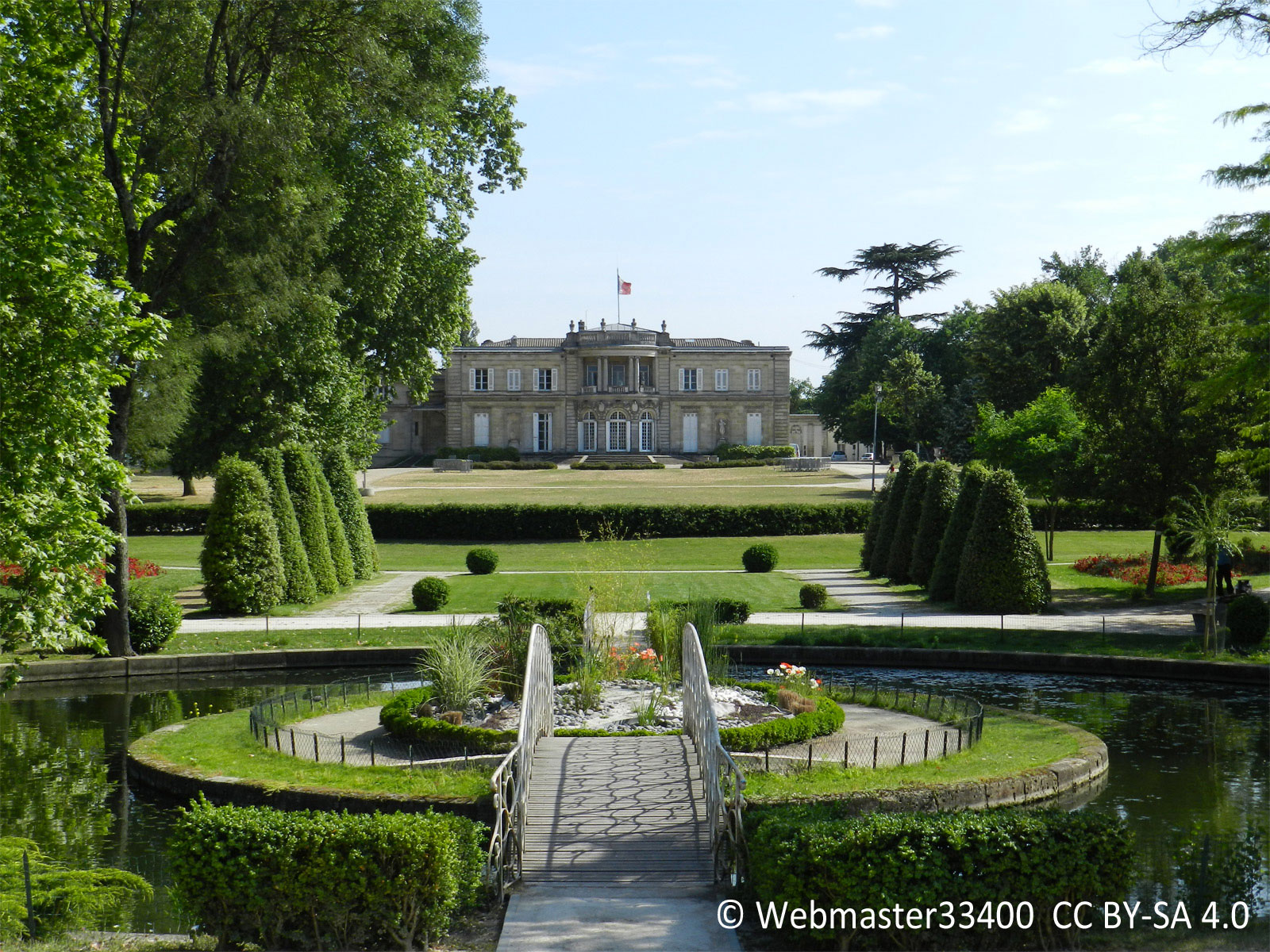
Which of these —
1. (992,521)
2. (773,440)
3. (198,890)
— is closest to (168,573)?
(992,521)

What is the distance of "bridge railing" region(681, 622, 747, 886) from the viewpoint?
6938 millimetres

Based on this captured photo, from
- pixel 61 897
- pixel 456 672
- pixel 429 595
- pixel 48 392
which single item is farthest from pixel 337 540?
pixel 61 897

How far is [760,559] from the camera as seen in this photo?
27.9 metres

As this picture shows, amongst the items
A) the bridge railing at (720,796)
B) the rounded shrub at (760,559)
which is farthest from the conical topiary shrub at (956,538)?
the bridge railing at (720,796)

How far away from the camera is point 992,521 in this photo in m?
20.3

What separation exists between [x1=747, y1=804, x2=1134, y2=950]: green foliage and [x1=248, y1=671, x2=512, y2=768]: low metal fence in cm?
442

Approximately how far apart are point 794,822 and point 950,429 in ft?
151

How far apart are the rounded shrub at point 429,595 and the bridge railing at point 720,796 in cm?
1283

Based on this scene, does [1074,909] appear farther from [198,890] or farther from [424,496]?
[424,496]

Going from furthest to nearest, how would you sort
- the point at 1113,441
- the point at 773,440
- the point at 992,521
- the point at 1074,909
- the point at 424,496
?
the point at 773,440
the point at 424,496
the point at 1113,441
the point at 992,521
the point at 1074,909

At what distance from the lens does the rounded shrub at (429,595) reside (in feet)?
71.4

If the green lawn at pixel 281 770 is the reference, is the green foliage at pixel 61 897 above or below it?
above

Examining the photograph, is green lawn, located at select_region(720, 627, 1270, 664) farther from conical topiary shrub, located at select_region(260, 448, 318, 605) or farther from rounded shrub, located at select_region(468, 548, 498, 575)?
rounded shrub, located at select_region(468, 548, 498, 575)

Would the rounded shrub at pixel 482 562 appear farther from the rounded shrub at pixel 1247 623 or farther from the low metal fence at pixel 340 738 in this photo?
the rounded shrub at pixel 1247 623
